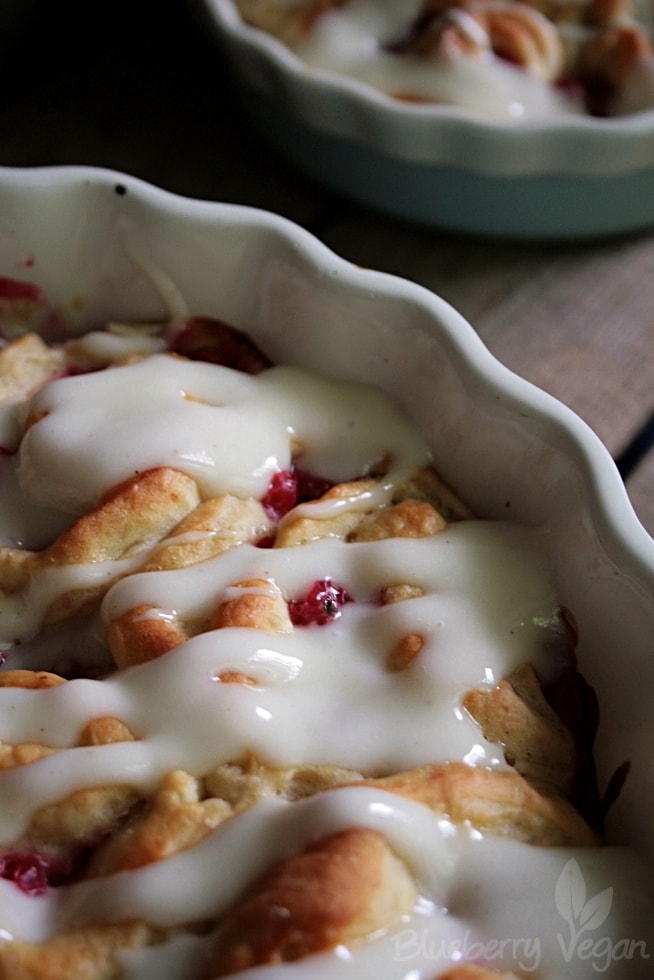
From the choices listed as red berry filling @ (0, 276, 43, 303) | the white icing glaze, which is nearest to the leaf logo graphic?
the white icing glaze

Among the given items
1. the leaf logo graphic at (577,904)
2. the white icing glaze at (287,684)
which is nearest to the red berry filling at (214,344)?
the white icing glaze at (287,684)

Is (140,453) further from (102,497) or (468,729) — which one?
(468,729)

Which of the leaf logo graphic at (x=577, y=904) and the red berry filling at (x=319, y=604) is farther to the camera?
the red berry filling at (x=319, y=604)

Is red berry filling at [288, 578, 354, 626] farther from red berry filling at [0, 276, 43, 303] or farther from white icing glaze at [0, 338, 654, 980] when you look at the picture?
red berry filling at [0, 276, 43, 303]

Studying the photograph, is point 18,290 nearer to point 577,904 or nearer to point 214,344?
point 214,344

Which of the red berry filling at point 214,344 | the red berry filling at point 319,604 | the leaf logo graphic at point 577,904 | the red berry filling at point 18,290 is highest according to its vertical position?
the leaf logo graphic at point 577,904

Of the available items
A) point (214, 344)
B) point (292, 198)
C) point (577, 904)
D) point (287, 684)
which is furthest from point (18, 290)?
point (577, 904)

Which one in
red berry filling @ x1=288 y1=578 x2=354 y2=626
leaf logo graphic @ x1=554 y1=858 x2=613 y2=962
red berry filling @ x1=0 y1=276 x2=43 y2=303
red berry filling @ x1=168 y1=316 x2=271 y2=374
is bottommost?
red berry filling @ x1=0 y1=276 x2=43 y2=303

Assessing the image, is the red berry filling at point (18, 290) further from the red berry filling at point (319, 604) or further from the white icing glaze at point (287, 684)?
the red berry filling at point (319, 604)
